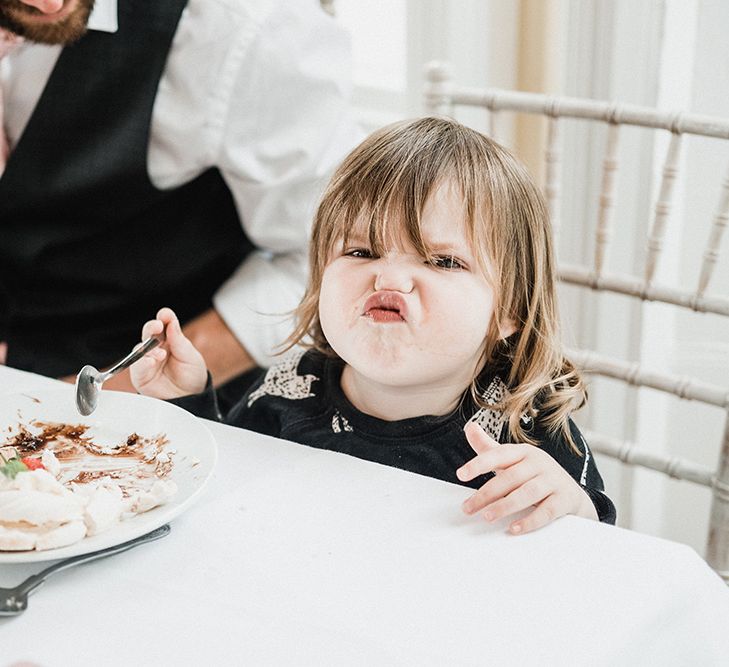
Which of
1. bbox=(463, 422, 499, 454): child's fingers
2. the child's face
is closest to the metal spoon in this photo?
the child's face

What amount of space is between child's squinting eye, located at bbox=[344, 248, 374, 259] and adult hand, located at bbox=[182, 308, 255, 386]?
0.55m

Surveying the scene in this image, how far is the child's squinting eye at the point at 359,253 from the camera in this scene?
1004 millimetres

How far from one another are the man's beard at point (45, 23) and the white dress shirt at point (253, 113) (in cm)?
1

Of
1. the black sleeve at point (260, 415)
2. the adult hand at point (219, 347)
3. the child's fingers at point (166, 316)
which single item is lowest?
the adult hand at point (219, 347)

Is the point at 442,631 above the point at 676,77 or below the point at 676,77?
below

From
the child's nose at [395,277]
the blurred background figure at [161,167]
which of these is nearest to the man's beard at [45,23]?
the blurred background figure at [161,167]

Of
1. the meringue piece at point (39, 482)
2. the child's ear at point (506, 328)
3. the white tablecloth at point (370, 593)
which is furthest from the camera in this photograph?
the child's ear at point (506, 328)

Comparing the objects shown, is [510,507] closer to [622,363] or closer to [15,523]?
[15,523]

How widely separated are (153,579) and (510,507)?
0.88 feet

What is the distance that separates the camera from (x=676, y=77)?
1.82 meters

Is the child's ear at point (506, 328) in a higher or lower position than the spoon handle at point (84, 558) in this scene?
higher

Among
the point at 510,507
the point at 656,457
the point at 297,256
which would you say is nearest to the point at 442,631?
the point at 510,507

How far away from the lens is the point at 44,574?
0.72 metres

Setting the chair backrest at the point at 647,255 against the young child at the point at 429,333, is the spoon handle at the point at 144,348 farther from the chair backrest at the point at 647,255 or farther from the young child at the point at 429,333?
the chair backrest at the point at 647,255
